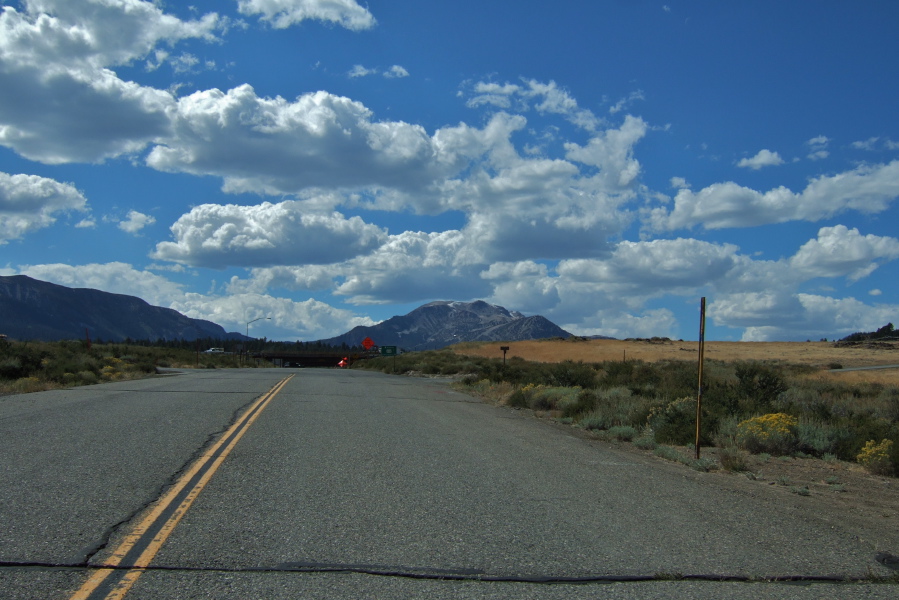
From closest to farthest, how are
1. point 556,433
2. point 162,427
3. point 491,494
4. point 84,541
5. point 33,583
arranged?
1. point 33,583
2. point 84,541
3. point 491,494
4. point 162,427
5. point 556,433

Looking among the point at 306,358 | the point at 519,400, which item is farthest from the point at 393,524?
the point at 306,358

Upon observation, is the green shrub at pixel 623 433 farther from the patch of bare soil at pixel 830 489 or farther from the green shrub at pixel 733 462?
the green shrub at pixel 733 462

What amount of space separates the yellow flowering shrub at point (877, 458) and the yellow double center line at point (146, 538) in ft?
32.7

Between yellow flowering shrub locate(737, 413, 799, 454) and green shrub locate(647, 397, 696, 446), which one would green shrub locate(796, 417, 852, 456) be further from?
green shrub locate(647, 397, 696, 446)

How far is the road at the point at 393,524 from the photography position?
16.8 feet

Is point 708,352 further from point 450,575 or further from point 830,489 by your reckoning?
point 450,575

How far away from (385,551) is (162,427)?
8287 millimetres

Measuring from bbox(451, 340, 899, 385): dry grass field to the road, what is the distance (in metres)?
52.4

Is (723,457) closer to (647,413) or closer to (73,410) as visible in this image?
(647,413)

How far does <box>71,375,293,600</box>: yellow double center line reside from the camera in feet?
15.8

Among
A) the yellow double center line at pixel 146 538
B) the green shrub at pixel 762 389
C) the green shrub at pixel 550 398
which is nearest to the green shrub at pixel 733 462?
the green shrub at pixel 762 389

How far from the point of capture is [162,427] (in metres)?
12.6

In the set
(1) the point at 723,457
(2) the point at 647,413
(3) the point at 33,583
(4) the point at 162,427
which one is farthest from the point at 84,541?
(2) the point at 647,413

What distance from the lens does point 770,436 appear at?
1293cm
